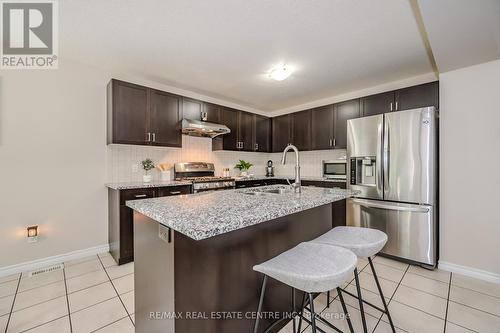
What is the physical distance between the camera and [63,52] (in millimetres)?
2543

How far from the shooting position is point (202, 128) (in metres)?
3.46

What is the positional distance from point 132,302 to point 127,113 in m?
2.22

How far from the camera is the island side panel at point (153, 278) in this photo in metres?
1.04

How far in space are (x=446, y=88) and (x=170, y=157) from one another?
3804 mm

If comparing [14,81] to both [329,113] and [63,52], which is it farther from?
[329,113]

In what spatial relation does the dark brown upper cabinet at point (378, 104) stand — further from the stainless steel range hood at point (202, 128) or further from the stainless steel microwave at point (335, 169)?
the stainless steel range hood at point (202, 128)

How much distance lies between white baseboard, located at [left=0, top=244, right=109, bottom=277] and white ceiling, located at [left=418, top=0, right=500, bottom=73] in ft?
13.6

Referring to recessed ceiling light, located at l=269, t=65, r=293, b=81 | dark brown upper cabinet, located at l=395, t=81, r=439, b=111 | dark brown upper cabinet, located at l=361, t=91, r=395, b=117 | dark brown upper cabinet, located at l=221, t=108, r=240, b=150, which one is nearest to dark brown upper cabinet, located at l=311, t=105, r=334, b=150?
dark brown upper cabinet, located at l=361, t=91, r=395, b=117

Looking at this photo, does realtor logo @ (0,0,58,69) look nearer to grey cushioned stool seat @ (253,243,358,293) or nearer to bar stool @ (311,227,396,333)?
grey cushioned stool seat @ (253,243,358,293)

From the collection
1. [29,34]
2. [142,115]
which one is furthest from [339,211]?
[29,34]

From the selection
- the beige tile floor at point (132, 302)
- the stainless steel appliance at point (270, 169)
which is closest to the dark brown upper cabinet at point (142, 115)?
the beige tile floor at point (132, 302)

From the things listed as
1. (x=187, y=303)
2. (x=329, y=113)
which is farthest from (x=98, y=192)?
(x=329, y=113)

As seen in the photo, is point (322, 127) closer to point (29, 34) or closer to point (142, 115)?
point (142, 115)

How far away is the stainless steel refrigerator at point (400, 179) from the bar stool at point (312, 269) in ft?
6.41
